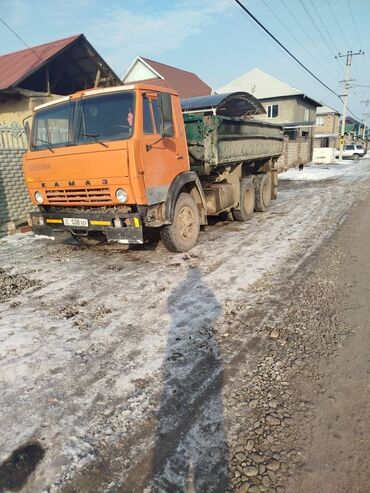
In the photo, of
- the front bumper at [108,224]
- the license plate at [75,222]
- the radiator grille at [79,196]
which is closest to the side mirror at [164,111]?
the radiator grille at [79,196]

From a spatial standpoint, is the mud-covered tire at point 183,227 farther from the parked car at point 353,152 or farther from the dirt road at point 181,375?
the parked car at point 353,152

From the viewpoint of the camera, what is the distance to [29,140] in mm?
5898

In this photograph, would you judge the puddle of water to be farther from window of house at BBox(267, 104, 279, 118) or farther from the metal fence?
window of house at BBox(267, 104, 279, 118)

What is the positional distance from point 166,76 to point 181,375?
2963cm

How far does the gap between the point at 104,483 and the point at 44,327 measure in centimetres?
217

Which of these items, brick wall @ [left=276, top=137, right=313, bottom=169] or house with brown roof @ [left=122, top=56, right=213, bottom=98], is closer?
brick wall @ [left=276, top=137, right=313, bottom=169]

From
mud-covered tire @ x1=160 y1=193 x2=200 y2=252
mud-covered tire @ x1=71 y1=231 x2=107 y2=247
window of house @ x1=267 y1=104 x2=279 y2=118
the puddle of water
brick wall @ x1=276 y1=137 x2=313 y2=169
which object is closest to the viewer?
the puddle of water

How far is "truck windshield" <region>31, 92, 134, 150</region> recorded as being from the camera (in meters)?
5.00

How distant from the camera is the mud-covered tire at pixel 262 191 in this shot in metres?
9.57

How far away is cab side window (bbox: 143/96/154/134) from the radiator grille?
1.10m

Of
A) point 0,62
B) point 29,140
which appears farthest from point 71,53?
point 29,140

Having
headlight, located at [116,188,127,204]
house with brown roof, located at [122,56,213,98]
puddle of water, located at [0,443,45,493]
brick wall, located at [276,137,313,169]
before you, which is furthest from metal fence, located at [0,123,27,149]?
house with brown roof, located at [122,56,213,98]

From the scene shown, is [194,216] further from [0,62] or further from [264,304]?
[0,62]

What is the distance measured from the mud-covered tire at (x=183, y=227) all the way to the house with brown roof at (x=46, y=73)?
9.12 metres
